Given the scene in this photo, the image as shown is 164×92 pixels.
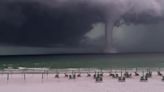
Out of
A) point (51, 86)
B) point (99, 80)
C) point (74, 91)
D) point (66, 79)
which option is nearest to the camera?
point (74, 91)

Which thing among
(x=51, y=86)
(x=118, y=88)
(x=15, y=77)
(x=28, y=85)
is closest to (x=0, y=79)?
(x=15, y=77)

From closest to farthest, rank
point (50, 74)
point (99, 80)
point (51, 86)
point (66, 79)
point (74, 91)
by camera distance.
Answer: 1. point (74, 91)
2. point (51, 86)
3. point (99, 80)
4. point (66, 79)
5. point (50, 74)

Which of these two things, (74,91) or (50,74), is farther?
(50,74)

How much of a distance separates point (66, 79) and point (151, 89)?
1968 cm

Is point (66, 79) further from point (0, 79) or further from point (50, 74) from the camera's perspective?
point (0, 79)

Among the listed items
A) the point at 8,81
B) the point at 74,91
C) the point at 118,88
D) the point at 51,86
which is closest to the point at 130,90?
the point at 118,88

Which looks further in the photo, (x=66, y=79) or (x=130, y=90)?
(x=66, y=79)

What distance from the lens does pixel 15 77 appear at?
216ft

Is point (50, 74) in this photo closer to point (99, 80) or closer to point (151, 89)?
point (99, 80)

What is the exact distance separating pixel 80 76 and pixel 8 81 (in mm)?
14849

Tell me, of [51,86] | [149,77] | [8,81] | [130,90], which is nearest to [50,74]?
[8,81]

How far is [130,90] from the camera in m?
48.8

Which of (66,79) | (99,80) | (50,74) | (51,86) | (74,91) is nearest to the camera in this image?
(74,91)

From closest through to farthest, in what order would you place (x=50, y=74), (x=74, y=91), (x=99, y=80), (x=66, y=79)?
1. (x=74, y=91)
2. (x=99, y=80)
3. (x=66, y=79)
4. (x=50, y=74)
